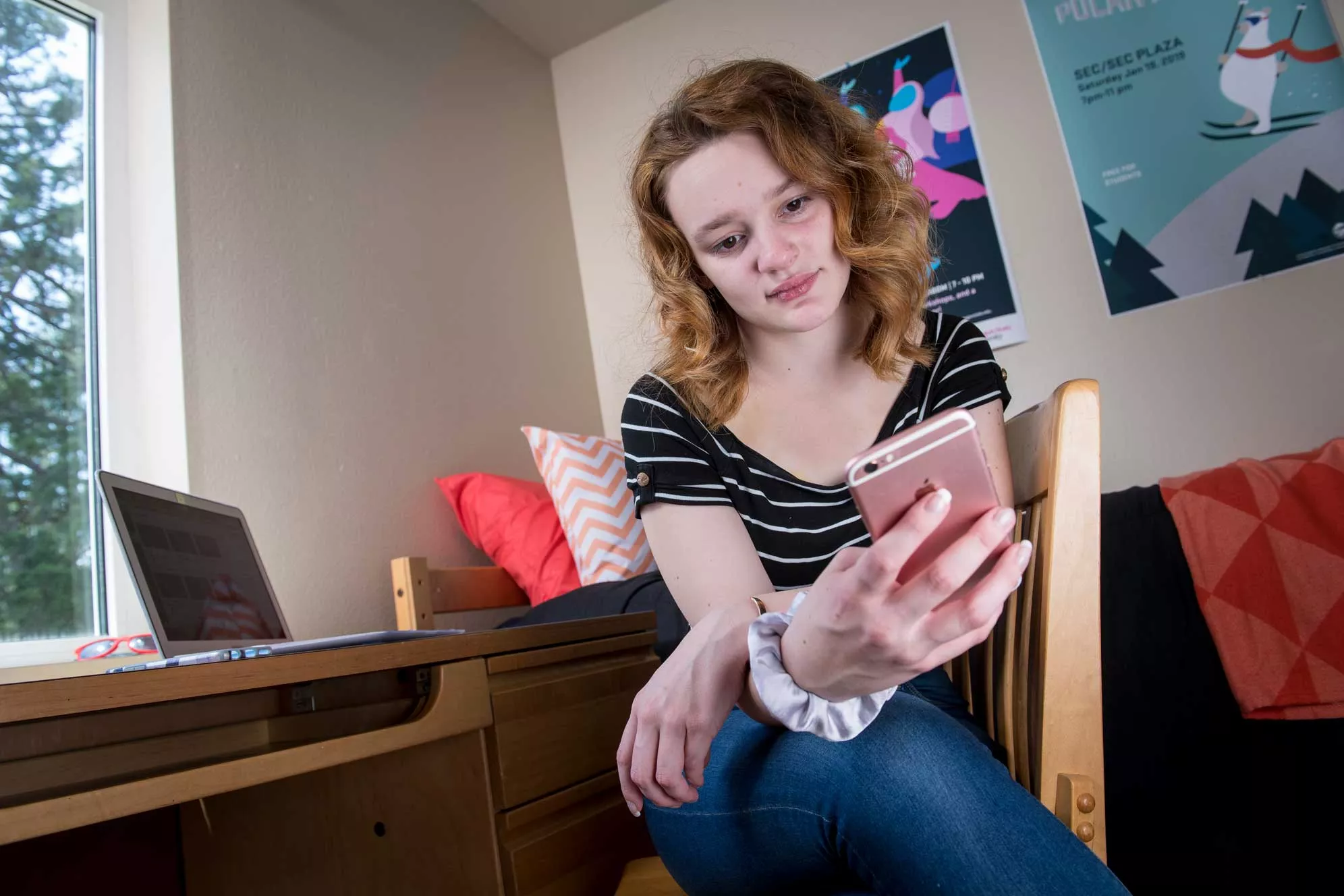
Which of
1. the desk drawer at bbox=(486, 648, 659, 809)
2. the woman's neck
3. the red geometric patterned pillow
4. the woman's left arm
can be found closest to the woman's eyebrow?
the woman's neck

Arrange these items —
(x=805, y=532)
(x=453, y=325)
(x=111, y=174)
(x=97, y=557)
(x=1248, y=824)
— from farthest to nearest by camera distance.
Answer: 1. (x=453, y=325)
2. (x=111, y=174)
3. (x=97, y=557)
4. (x=1248, y=824)
5. (x=805, y=532)

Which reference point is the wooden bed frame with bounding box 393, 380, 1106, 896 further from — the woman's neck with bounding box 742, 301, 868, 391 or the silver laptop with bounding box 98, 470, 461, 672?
the silver laptop with bounding box 98, 470, 461, 672

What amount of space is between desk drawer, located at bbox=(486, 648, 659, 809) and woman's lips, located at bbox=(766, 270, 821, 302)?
50cm

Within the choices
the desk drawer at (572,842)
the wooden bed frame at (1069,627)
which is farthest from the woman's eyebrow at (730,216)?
the desk drawer at (572,842)

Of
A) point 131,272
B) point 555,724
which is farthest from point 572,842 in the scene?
point 131,272

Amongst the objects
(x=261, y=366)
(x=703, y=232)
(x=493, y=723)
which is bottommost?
(x=493, y=723)

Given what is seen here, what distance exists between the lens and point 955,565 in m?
0.43

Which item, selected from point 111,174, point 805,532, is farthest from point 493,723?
point 111,174

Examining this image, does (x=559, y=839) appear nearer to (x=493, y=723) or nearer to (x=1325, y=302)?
(x=493, y=723)

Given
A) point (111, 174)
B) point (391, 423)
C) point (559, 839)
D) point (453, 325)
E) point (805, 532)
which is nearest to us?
point (805, 532)

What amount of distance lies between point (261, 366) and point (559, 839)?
1.00m

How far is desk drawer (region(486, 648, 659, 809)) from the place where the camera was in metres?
1.02

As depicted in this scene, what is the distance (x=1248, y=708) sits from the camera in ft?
4.48

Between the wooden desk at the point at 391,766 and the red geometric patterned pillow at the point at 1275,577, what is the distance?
2.92 feet
